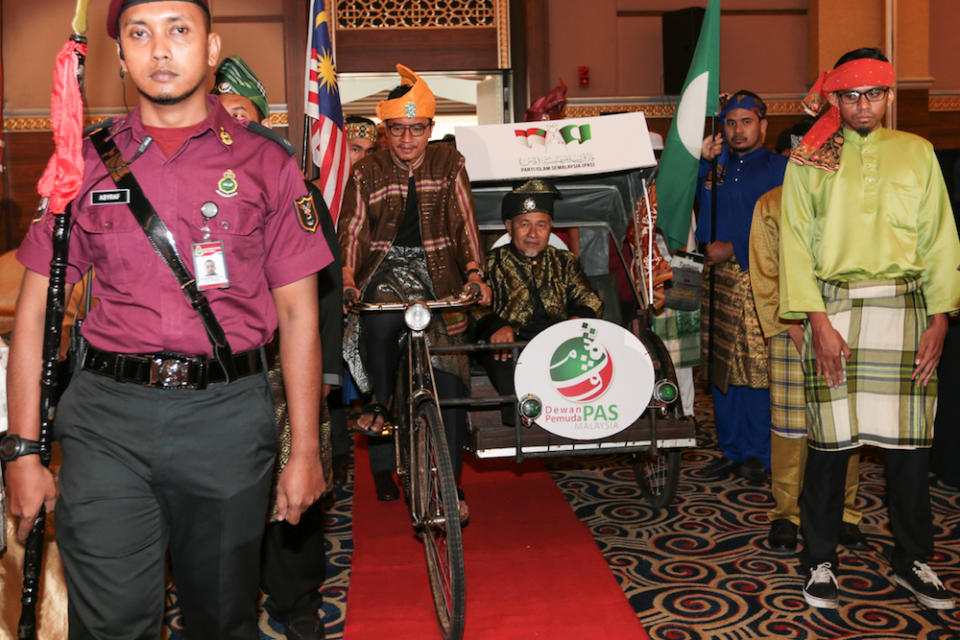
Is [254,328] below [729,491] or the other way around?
the other way around

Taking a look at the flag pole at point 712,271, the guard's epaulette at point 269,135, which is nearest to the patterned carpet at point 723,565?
the flag pole at point 712,271

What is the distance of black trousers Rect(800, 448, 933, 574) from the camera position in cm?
309

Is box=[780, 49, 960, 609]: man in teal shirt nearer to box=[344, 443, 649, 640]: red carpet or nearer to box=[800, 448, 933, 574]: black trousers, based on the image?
box=[800, 448, 933, 574]: black trousers

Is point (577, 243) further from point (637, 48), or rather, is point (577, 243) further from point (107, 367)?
point (637, 48)

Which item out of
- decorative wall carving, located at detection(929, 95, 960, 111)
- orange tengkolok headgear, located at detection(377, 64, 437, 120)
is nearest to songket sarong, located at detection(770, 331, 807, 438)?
orange tengkolok headgear, located at detection(377, 64, 437, 120)

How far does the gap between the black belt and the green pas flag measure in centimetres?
276

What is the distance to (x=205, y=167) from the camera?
1.83 metres

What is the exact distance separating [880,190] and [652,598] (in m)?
1.57

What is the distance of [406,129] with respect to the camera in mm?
3826

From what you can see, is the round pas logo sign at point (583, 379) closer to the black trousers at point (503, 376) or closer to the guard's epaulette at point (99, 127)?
the black trousers at point (503, 376)

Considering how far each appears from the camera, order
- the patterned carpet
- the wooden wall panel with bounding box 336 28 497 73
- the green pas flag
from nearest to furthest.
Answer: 1. the patterned carpet
2. the green pas flag
3. the wooden wall panel with bounding box 336 28 497 73

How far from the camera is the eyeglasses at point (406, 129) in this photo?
151 inches

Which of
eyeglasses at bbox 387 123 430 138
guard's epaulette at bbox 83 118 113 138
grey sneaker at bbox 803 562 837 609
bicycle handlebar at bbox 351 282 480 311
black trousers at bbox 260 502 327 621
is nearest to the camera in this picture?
guard's epaulette at bbox 83 118 113 138

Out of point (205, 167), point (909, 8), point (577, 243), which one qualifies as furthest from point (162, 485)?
point (909, 8)
